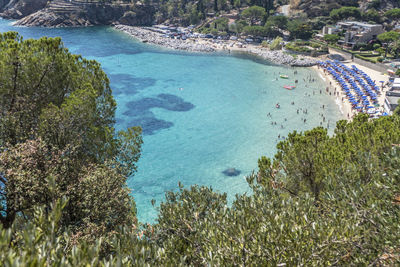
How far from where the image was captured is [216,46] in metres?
100

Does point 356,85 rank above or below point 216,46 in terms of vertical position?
below

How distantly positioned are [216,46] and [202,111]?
2114 inches

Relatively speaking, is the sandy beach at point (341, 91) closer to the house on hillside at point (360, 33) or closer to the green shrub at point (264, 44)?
the house on hillside at point (360, 33)

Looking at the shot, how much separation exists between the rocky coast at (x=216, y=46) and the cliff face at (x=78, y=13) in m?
19.5

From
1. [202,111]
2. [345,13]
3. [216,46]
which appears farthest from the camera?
[345,13]

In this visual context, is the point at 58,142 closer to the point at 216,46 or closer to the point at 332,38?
the point at 216,46

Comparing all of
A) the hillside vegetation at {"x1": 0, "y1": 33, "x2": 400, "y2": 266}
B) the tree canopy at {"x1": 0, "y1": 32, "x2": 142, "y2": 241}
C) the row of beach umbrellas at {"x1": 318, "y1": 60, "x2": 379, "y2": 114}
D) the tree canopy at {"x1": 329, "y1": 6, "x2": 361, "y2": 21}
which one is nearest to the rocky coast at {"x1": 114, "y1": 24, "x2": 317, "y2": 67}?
the row of beach umbrellas at {"x1": 318, "y1": 60, "x2": 379, "y2": 114}

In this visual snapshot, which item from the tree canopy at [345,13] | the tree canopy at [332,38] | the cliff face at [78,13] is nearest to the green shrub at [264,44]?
the tree canopy at [332,38]

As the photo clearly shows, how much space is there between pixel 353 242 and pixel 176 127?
39.4m

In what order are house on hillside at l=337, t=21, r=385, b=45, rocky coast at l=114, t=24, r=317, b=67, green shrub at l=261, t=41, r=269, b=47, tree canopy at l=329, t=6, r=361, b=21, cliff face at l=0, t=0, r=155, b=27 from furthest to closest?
cliff face at l=0, t=0, r=155, b=27, tree canopy at l=329, t=6, r=361, b=21, green shrub at l=261, t=41, r=269, b=47, house on hillside at l=337, t=21, r=385, b=45, rocky coast at l=114, t=24, r=317, b=67

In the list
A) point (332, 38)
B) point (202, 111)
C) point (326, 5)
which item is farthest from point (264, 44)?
point (202, 111)

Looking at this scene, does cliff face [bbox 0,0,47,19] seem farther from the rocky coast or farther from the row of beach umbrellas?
the row of beach umbrellas

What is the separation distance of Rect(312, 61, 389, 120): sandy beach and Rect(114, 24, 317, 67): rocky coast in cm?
710

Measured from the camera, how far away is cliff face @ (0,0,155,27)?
131 metres
